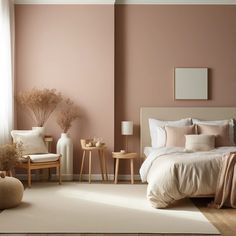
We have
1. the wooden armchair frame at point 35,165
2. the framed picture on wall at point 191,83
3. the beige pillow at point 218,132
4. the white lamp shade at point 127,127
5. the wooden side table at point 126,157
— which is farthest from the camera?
the framed picture on wall at point 191,83

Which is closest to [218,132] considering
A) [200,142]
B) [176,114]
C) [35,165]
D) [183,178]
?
[200,142]

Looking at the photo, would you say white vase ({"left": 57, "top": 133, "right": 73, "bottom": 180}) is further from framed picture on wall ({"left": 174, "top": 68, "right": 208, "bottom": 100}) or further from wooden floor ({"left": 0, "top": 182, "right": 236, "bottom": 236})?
wooden floor ({"left": 0, "top": 182, "right": 236, "bottom": 236})

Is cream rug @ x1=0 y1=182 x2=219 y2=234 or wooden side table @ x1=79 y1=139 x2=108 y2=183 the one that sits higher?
wooden side table @ x1=79 y1=139 x2=108 y2=183

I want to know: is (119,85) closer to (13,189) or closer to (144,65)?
(144,65)

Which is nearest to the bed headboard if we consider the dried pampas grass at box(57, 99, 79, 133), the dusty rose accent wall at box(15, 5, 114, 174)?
the dusty rose accent wall at box(15, 5, 114, 174)

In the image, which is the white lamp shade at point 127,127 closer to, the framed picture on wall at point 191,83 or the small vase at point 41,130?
the framed picture on wall at point 191,83

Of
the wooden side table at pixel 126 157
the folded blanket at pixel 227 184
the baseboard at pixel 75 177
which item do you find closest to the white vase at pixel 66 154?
the baseboard at pixel 75 177

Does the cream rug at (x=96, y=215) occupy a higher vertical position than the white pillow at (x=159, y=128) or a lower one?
lower

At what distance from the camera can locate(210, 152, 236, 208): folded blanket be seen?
16.0 feet

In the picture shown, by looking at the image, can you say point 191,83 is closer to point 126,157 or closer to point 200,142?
point 200,142

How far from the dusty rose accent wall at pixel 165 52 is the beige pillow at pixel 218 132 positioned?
68cm

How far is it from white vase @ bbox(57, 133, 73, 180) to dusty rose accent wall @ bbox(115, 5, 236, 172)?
2.88 feet

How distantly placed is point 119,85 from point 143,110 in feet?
2.01

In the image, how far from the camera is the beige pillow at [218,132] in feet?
22.2
